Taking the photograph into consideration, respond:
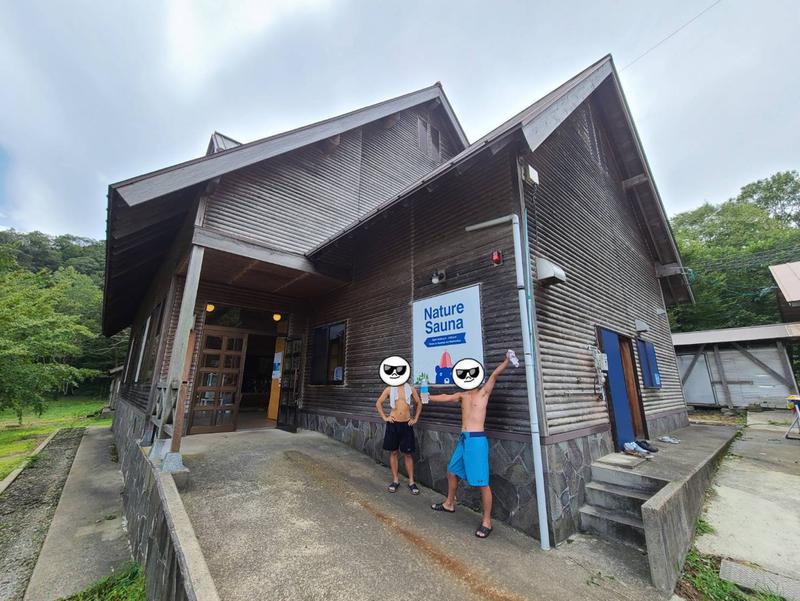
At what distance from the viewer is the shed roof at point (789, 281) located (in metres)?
10.0

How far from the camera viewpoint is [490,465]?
4004 millimetres

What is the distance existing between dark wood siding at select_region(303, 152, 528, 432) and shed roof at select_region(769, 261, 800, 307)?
11.8m

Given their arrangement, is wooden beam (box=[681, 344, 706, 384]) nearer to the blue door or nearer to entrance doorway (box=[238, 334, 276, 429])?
the blue door

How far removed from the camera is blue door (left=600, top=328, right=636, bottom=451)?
5.27m

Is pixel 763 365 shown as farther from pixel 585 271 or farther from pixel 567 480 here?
pixel 567 480

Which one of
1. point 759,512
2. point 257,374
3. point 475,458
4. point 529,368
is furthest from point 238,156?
point 257,374

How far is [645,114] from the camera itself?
762cm

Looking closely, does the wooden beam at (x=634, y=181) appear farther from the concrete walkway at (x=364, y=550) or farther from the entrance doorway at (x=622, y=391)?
the concrete walkway at (x=364, y=550)

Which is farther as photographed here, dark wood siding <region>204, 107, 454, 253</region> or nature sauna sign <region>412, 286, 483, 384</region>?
dark wood siding <region>204, 107, 454, 253</region>

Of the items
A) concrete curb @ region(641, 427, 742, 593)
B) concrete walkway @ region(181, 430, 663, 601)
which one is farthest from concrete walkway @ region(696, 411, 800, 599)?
concrete walkway @ region(181, 430, 663, 601)

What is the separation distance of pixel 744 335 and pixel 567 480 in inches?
550

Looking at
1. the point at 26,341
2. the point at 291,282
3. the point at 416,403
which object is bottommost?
the point at 416,403

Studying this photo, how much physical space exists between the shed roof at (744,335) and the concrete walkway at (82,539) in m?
14.9

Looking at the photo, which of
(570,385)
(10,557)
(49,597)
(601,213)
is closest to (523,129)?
(570,385)
